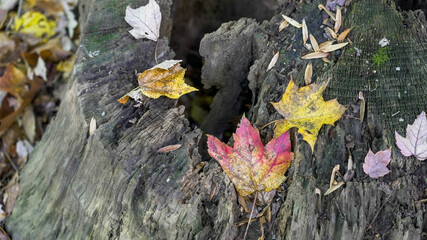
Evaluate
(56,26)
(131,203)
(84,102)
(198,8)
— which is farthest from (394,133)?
(56,26)

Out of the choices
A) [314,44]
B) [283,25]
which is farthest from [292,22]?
[314,44]

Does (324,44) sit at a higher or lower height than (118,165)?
higher

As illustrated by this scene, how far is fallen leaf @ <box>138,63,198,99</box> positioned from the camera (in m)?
1.96

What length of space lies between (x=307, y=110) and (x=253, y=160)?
0.33m

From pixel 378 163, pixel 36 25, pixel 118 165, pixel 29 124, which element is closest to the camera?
pixel 378 163

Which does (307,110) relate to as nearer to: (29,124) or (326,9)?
(326,9)

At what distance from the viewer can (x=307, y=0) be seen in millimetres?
2064

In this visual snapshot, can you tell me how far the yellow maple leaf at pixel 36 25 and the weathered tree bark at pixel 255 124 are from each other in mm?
1380

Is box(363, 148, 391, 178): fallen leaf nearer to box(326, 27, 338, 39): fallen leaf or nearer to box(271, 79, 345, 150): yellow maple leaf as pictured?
box(271, 79, 345, 150): yellow maple leaf

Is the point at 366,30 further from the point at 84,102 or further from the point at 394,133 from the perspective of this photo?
the point at 84,102

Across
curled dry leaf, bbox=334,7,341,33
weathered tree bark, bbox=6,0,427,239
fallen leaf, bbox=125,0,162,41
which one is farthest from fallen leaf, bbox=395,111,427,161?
fallen leaf, bbox=125,0,162,41

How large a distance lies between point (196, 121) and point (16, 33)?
5.32ft

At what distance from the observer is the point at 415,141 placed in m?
1.73

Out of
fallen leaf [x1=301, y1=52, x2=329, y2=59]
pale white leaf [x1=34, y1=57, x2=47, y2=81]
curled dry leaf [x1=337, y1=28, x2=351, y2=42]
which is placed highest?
curled dry leaf [x1=337, y1=28, x2=351, y2=42]
